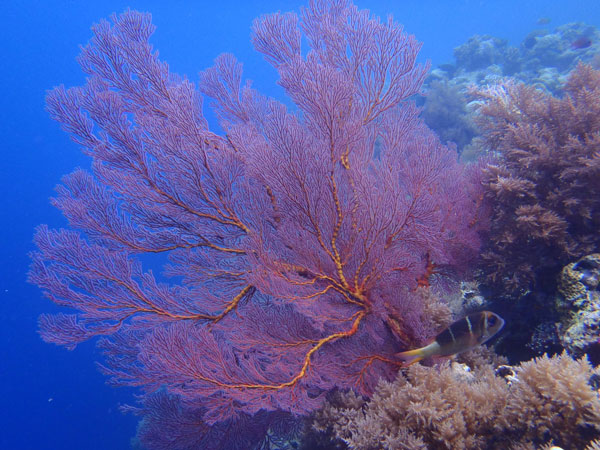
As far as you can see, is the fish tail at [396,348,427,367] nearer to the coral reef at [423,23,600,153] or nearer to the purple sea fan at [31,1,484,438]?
Answer: the purple sea fan at [31,1,484,438]

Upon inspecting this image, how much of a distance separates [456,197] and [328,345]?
7.63 ft

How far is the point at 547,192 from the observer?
11.5ft

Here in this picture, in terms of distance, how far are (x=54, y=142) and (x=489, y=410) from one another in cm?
8931

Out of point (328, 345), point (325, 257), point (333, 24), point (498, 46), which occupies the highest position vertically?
point (498, 46)

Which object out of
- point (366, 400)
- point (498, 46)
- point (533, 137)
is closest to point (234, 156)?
point (366, 400)

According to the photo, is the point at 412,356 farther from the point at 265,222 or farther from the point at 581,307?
the point at 265,222

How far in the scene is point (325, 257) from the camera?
9.17ft

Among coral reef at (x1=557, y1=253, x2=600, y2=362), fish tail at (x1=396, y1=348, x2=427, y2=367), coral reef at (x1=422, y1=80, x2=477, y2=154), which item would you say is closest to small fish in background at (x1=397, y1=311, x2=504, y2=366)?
fish tail at (x1=396, y1=348, x2=427, y2=367)

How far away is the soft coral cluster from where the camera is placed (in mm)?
3189

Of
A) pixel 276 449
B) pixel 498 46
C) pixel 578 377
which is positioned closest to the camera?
pixel 578 377

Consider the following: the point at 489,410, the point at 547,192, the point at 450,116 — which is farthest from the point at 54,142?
the point at 489,410

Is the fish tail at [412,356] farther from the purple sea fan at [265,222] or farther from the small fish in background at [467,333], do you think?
the purple sea fan at [265,222]

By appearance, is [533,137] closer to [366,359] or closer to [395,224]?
[395,224]

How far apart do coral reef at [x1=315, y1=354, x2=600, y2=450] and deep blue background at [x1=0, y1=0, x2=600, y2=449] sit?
54.5ft
